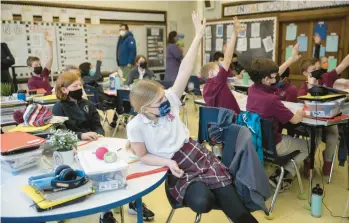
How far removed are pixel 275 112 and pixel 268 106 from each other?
72 millimetres

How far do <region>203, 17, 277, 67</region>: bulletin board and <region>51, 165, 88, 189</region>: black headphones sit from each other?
6294mm

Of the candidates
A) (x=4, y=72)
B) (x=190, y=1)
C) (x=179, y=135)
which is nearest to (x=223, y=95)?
(x=179, y=135)

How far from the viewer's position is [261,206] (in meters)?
1.83

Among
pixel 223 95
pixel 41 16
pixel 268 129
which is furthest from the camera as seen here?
pixel 41 16

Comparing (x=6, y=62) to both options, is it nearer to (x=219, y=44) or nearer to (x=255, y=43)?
(x=219, y=44)

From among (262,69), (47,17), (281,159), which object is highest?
(47,17)

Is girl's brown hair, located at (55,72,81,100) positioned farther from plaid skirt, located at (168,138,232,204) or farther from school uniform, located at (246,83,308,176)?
school uniform, located at (246,83,308,176)

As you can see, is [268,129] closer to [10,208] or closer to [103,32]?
[10,208]

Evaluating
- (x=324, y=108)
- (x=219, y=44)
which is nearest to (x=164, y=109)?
(x=324, y=108)

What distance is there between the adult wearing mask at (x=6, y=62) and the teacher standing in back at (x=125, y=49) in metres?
2.23

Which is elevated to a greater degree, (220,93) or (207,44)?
(207,44)

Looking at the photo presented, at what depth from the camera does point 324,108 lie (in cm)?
275

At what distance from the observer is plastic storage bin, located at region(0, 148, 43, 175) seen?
1.62 meters

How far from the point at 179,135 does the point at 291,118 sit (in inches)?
46.5
